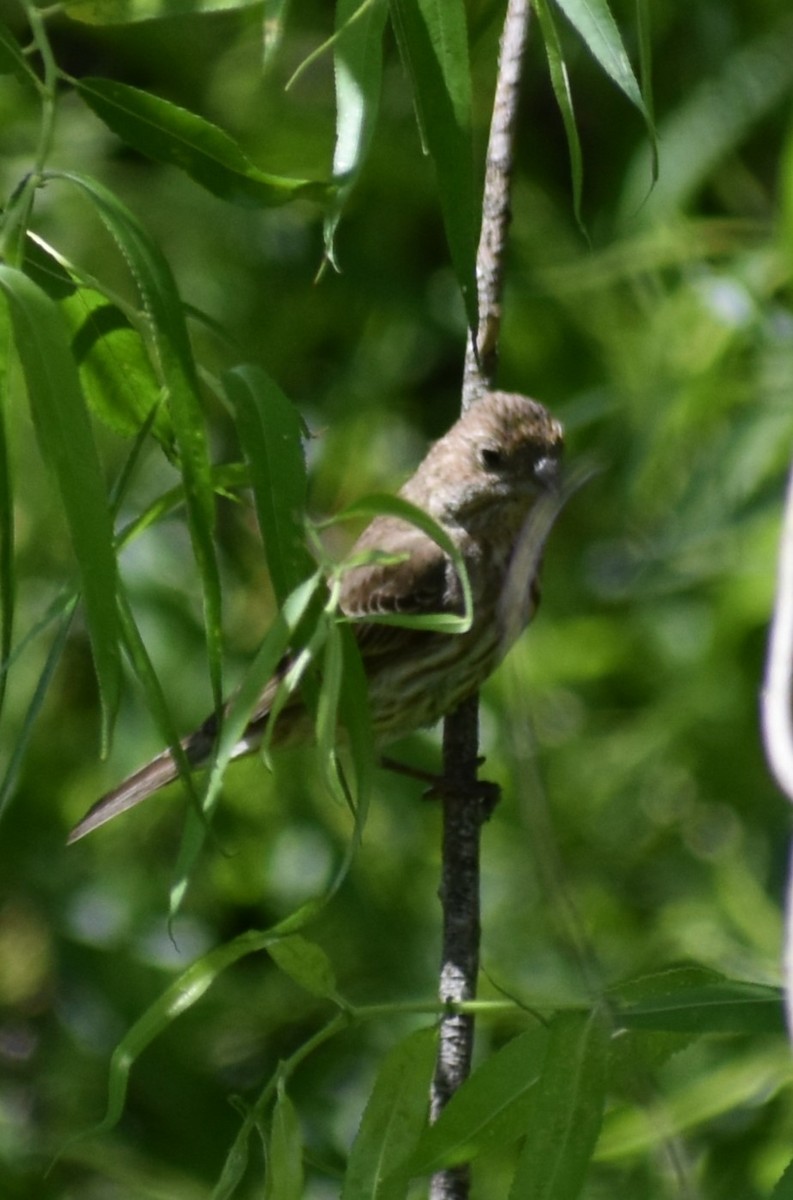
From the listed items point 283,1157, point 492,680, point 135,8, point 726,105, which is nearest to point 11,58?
point 135,8

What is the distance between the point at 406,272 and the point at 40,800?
2272 mm

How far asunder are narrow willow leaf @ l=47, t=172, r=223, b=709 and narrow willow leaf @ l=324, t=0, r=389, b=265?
0.20 metres

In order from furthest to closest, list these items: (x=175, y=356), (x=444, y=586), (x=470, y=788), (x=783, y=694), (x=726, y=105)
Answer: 1. (x=726, y=105)
2. (x=444, y=586)
3. (x=470, y=788)
4. (x=175, y=356)
5. (x=783, y=694)

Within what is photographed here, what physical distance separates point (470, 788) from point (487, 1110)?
43.0 inches

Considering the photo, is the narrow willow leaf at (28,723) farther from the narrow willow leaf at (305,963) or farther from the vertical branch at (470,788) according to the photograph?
the vertical branch at (470,788)

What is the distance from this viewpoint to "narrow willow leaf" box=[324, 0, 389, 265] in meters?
2.19

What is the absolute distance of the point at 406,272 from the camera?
6449mm

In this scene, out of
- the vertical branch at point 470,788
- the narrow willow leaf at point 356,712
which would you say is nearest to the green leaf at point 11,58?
the vertical branch at point 470,788

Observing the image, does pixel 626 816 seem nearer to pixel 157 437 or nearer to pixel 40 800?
pixel 40 800

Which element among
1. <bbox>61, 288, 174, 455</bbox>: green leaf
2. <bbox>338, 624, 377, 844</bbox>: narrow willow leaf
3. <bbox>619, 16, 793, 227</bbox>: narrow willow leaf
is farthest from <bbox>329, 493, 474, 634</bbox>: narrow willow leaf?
<bbox>619, 16, 793, 227</bbox>: narrow willow leaf

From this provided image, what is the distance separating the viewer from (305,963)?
A: 7.45 ft

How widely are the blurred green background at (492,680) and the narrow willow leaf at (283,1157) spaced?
84.6 inches

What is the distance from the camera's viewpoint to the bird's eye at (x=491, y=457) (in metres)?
4.33

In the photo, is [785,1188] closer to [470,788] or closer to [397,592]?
[470,788]
